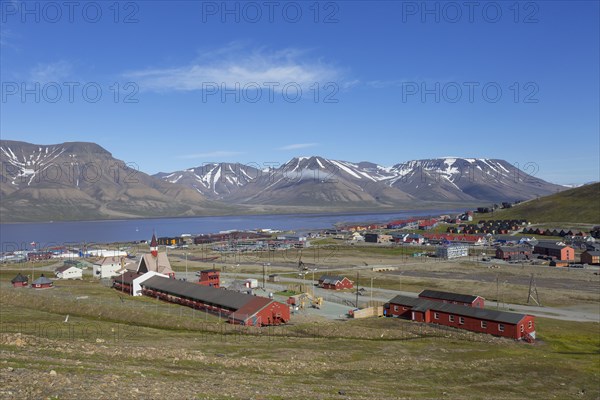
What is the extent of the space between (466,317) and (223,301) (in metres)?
27.1

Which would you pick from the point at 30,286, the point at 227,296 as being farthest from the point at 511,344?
the point at 30,286

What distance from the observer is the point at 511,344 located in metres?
43.4

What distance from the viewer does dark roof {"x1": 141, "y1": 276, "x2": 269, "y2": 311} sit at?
53.0 metres

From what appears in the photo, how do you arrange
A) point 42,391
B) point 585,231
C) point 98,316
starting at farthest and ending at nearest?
point 585,231 → point 98,316 → point 42,391

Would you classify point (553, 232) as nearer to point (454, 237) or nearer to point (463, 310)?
point (454, 237)

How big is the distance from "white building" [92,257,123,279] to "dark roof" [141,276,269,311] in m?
25.0

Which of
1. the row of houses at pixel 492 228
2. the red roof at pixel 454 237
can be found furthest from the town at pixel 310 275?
the row of houses at pixel 492 228

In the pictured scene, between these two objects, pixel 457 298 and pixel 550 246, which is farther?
pixel 550 246

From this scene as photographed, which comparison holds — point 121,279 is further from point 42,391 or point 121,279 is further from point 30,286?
point 42,391

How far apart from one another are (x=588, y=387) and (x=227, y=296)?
36.8 meters

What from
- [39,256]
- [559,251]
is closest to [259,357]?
[559,251]

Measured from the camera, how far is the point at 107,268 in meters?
89.6

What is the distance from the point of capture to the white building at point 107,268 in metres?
89.2

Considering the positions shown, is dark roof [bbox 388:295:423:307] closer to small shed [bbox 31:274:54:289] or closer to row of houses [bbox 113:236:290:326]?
row of houses [bbox 113:236:290:326]
